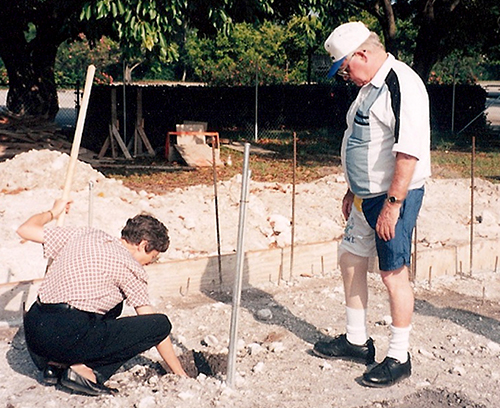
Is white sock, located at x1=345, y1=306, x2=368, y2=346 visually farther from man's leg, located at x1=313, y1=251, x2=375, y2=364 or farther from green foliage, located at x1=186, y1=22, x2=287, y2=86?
green foliage, located at x1=186, y1=22, x2=287, y2=86

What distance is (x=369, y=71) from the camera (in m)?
4.20

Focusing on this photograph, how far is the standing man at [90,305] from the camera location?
3973 mm

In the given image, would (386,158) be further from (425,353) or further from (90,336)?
(90,336)

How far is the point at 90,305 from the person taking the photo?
404 cm

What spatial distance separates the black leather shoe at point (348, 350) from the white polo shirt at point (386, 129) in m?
0.90

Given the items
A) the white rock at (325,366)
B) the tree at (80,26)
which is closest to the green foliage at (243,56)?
the tree at (80,26)

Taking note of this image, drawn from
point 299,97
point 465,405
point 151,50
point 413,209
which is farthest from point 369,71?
point 299,97

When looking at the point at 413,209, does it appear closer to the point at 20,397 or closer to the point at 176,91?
the point at 20,397

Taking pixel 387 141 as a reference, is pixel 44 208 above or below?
below

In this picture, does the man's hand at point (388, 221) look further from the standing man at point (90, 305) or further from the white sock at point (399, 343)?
the standing man at point (90, 305)

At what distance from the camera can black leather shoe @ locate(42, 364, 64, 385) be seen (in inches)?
163

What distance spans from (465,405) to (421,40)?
535 inches

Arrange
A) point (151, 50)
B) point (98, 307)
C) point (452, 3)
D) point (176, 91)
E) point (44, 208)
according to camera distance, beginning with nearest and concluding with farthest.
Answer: point (98, 307)
point (44, 208)
point (151, 50)
point (452, 3)
point (176, 91)

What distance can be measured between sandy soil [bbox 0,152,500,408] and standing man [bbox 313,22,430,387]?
0.35 m
